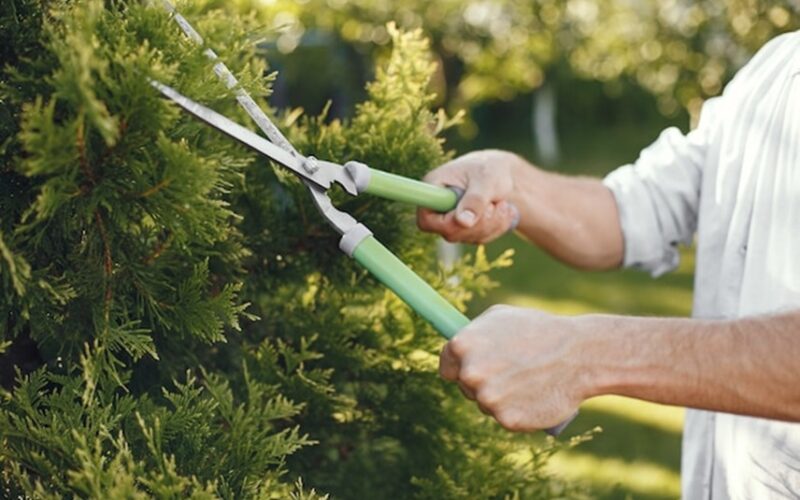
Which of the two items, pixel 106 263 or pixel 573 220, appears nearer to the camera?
pixel 106 263

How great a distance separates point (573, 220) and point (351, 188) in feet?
2.32

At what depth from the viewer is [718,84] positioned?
21.6 ft

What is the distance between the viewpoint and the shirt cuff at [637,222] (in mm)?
2154

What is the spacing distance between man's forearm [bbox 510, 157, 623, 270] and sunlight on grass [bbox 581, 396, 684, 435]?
2545 millimetres

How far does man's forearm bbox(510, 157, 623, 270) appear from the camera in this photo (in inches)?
84.1

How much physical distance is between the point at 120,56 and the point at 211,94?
139 mm

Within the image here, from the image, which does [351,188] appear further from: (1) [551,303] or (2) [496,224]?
(1) [551,303]

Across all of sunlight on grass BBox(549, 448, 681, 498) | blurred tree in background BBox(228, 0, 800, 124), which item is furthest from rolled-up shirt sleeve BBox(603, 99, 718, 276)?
sunlight on grass BBox(549, 448, 681, 498)

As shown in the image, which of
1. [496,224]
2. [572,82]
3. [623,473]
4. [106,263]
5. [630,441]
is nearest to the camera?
[106,263]

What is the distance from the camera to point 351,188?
1604mm

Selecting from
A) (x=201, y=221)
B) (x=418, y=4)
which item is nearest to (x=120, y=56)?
(x=201, y=221)

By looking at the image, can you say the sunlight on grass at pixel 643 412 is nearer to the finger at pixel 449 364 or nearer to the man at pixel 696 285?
the man at pixel 696 285

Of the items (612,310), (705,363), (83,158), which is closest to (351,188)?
(83,158)

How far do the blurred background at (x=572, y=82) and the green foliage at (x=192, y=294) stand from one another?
8.0 inches
